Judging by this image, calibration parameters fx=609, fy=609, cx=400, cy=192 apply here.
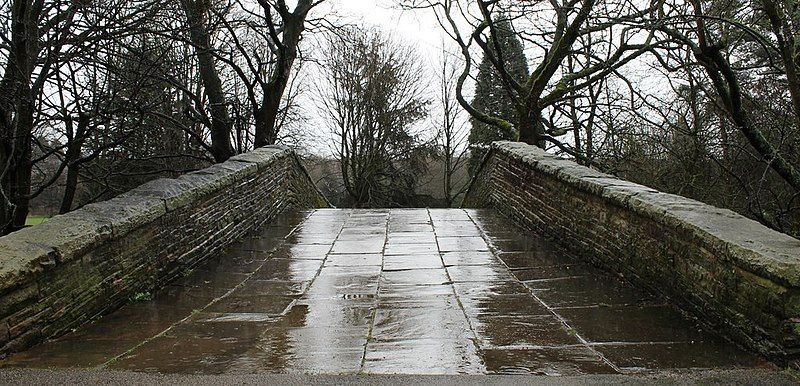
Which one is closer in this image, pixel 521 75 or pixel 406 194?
pixel 521 75

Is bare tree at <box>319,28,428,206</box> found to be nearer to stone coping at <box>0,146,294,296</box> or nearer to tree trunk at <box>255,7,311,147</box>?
tree trunk at <box>255,7,311,147</box>

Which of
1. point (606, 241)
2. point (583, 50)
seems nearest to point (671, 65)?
point (583, 50)

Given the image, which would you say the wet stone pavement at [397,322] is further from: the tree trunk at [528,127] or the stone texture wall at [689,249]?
the tree trunk at [528,127]

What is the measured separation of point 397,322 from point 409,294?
74 cm

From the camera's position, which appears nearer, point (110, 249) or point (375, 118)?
point (110, 249)

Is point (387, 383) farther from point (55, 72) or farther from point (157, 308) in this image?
point (55, 72)

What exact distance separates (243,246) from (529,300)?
335 cm

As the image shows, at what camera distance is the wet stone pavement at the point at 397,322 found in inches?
119

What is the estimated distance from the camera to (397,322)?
378cm

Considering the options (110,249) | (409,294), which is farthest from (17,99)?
(409,294)

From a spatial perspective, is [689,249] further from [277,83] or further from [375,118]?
[375,118]

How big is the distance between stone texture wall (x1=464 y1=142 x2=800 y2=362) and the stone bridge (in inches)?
0.5

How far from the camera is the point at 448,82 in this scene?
23625mm

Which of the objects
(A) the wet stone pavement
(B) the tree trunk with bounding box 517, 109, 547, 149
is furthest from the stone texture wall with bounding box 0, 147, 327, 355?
(B) the tree trunk with bounding box 517, 109, 547, 149
